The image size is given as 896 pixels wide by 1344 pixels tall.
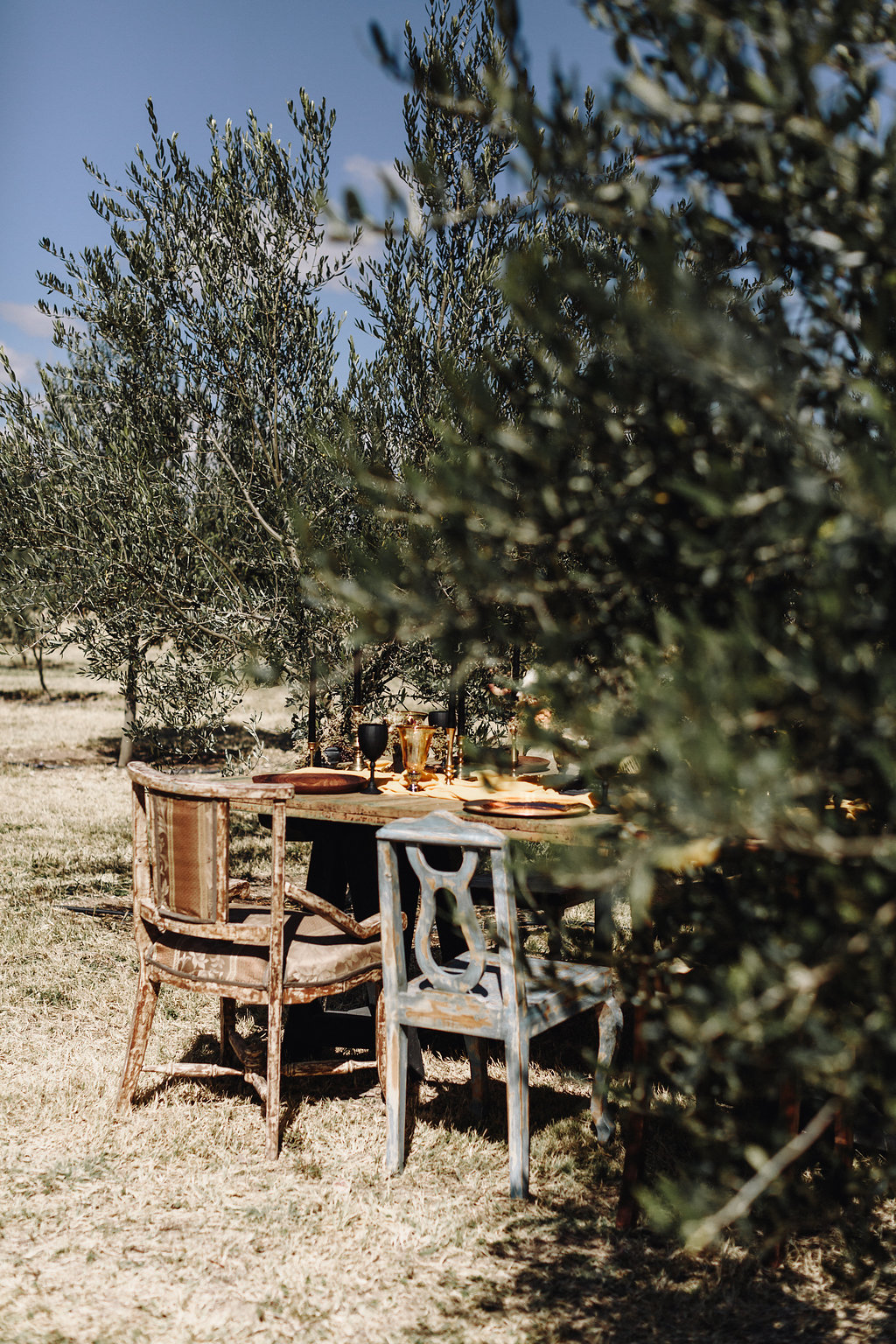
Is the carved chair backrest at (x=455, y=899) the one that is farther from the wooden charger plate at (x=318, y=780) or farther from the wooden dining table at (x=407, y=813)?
the wooden charger plate at (x=318, y=780)

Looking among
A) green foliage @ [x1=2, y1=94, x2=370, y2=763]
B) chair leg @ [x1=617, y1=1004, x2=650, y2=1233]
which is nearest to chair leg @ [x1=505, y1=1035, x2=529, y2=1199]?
chair leg @ [x1=617, y1=1004, x2=650, y2=1233]

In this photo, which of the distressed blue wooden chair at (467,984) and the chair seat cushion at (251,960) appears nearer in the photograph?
the distressed blue wooden chair at (467,984)

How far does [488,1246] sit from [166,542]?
435 cm

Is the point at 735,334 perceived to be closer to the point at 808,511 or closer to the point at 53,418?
the point at 808,511

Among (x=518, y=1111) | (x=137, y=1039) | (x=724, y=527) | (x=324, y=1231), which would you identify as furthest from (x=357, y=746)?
(x=724, y=527)

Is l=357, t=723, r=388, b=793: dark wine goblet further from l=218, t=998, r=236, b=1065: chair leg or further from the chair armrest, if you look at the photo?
l=218, t=998, r=236, b=1065: chair leg

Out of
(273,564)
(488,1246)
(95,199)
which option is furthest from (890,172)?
(95,199)

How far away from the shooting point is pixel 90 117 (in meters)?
6.99

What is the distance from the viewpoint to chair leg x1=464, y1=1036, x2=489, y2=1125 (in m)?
4.51

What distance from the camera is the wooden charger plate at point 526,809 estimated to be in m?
4.26

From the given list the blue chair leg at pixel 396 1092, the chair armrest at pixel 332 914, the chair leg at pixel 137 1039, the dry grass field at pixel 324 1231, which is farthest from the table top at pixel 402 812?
the dry grass field at pixel 324 1231

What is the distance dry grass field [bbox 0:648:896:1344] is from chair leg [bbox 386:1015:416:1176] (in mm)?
102

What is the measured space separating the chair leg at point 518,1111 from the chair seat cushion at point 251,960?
0.75 metres

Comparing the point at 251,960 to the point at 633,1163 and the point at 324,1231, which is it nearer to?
the point at 324,1231
